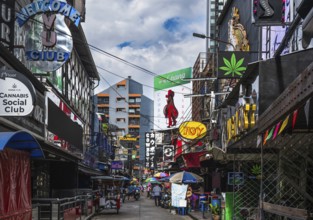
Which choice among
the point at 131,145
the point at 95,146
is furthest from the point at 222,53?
the point at 131,145

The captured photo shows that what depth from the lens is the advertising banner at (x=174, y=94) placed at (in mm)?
57250

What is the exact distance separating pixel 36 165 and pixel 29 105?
12373 millimetres

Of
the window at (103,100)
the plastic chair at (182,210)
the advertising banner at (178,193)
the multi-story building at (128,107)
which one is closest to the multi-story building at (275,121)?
the advertising banner at (178,193)

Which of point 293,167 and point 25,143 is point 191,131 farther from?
point 25,143

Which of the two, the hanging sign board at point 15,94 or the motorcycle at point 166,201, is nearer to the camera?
the hanging sign board at point 15,94

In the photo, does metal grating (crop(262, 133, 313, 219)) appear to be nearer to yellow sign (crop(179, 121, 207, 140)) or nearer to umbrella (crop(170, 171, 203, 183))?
umbrella (crop(170, 171, 203, 183))

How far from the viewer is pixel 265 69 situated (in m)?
12.3

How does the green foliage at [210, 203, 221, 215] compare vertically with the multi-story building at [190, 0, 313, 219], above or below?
below

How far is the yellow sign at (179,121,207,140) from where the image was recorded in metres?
31.5

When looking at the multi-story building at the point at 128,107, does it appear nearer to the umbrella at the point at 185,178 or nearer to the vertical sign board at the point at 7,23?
the umbrella at the point at 185,178

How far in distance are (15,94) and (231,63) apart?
10910mm

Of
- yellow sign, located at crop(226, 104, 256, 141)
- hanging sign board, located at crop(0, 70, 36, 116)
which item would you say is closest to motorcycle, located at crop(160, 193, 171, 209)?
yellow sign, located at crop(226, 104, 256, 141)

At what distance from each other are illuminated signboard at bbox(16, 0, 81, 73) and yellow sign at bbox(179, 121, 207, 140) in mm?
11611

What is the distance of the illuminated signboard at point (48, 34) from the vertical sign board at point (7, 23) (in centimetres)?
108
